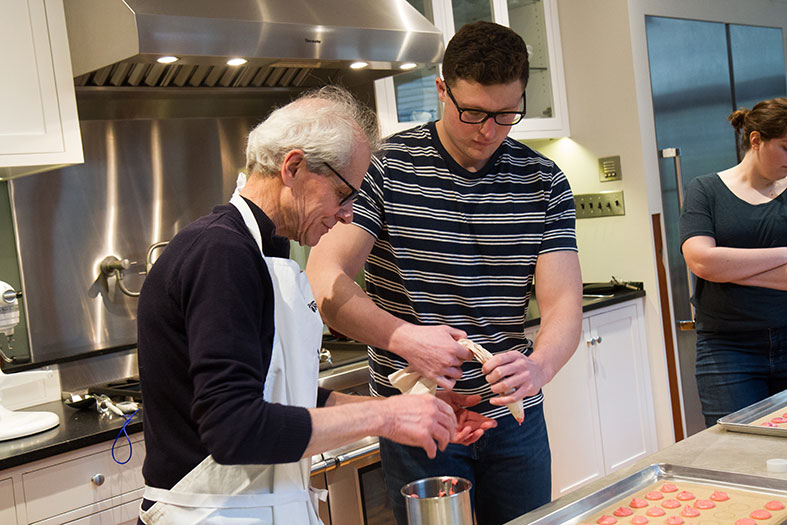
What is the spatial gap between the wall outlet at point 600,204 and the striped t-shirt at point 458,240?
1992 mm

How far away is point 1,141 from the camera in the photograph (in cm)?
218

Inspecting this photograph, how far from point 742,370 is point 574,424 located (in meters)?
1.11

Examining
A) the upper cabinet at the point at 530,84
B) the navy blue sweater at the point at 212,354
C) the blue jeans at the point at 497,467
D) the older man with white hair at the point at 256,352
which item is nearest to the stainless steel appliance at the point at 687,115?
the upper cabinet at the point at 530,84

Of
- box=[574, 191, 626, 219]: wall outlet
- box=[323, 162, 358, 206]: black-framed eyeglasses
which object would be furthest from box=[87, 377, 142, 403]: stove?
box=[574, 191, 626, 219]: wall outlet

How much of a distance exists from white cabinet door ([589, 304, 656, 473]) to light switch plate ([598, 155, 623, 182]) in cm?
56

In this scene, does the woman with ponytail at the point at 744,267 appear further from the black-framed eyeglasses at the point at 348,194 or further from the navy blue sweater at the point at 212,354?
the navy blue sweater at the point at 212,354

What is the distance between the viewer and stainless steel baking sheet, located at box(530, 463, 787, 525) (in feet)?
4.10

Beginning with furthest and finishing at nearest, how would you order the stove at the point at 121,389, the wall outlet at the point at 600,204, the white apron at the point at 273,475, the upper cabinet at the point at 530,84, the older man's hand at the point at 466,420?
1. the wall outlet at the point at 600,204
2. the upper cabinet at the point at 530,84
3. the stove at the point at 121,389
4. the older man's hand at the point at 466,420
5. the white apron at the point at 273,475

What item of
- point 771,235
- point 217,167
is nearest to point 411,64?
point 217,167

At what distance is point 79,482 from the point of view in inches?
78.2

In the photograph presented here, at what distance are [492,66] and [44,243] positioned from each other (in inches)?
66.7

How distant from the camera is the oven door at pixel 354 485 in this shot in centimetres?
232

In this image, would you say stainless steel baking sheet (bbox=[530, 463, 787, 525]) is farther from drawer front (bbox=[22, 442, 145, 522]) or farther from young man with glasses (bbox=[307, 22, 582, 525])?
drawer front (bbox=[22, 442, 145, 522])

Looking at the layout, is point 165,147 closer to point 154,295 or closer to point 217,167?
point 217,167
